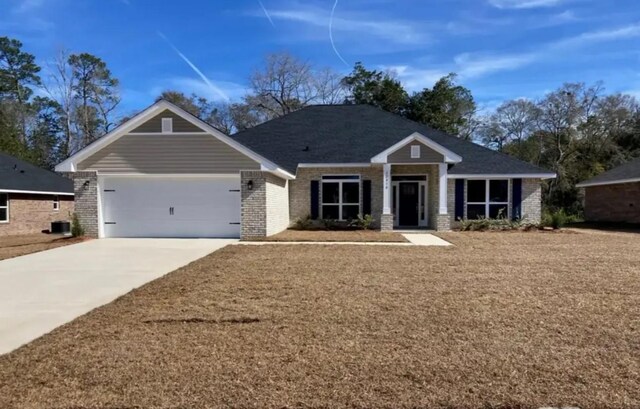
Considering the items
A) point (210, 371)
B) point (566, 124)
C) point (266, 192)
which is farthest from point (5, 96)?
point (566, 124)

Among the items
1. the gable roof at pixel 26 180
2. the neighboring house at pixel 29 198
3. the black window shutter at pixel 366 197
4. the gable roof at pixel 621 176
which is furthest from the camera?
the gable roof at pixel 621 176

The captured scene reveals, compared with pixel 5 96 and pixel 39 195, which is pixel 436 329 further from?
pixel 5 96

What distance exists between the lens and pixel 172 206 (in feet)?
51.6

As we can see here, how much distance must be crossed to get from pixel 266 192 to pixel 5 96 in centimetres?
3907

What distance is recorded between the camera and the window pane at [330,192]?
65.0ft

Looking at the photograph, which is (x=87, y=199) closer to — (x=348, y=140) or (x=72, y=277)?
(x=72, y=277)

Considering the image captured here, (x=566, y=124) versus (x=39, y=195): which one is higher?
(x=566, y=124)

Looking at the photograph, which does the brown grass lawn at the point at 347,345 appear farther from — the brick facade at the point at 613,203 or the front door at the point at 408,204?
the brick facade at the point at 613,203

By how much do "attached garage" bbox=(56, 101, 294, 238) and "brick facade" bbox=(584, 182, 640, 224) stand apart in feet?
63.3

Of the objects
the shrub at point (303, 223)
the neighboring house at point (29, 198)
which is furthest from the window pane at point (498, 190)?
the neighboring house at point (29, 198)

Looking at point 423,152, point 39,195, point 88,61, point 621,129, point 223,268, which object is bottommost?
point 223,268

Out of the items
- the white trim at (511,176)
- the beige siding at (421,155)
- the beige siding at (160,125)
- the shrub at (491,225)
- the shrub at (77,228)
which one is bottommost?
the shrub at (491,225)

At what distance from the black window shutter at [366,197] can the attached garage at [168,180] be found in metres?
5.20

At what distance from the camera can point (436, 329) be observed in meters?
5.07
